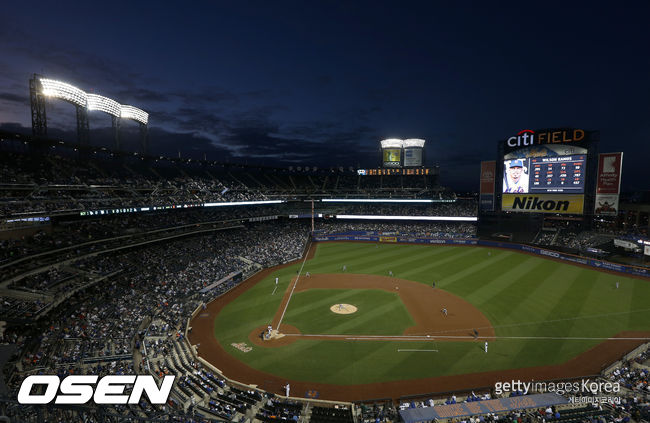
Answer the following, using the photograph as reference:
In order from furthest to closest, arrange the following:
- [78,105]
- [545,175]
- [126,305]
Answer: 1. [545,175]
2. [78,105]
3. [126,305]

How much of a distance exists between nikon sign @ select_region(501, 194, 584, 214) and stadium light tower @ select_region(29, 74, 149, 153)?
177 ft

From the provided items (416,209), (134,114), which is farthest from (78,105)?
(416,209)

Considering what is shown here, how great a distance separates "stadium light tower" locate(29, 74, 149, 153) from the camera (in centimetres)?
3312

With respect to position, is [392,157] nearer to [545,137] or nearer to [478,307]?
[545,137]

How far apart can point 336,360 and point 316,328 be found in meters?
4.48

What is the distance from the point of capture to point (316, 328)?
24.0 metres

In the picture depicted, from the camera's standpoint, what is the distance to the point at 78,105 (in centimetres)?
3700

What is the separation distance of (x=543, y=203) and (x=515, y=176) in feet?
16.6

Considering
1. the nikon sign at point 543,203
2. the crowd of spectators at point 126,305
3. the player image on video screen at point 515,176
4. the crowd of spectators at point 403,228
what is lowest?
the crowd of spectators at point 126,305

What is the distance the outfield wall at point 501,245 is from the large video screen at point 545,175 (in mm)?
8498

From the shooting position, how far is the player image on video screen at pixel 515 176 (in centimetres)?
4462

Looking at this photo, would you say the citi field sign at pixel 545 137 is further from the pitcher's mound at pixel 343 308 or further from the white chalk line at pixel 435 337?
the pitcher's mound at pixel 343 308

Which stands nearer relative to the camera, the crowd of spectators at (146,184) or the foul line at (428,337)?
the foul line at (428,337)

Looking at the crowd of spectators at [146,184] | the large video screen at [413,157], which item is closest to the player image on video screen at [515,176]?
the crowd of spectators at [146,184]
